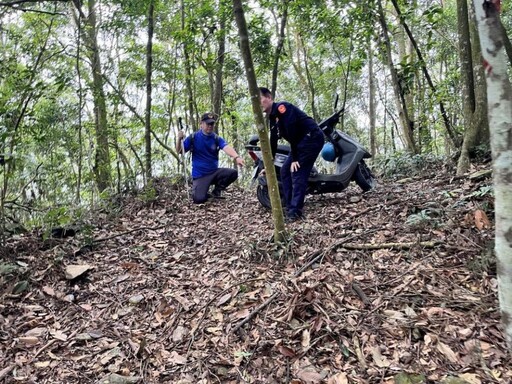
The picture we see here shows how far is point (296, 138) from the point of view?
5.39m

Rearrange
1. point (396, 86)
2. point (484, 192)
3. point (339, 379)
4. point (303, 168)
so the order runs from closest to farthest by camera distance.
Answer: point (339, 379)
point (484, 192)
point (303, 168)
point (396, 86)

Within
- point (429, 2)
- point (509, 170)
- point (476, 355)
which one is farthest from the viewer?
point (429, 2)

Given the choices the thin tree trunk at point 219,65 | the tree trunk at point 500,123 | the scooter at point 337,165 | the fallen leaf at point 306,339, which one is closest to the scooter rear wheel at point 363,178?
the scooter at point 337,165

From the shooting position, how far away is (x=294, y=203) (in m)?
5.27

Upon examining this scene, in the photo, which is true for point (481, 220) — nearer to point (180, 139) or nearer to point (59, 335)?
point (59, 335)

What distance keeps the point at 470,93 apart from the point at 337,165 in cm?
212

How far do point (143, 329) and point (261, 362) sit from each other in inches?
46.4

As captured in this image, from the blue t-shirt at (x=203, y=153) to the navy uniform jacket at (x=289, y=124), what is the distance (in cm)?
219

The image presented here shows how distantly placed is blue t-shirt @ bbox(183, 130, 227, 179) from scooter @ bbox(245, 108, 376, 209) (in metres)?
1.58

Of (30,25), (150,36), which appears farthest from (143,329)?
(30,25)

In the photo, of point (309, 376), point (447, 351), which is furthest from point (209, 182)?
point (447, 351)

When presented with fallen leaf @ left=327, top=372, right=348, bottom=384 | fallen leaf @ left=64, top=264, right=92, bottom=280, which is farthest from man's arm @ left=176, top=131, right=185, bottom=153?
fallen leaf @ left=327, top=372, right=348, bottom=384

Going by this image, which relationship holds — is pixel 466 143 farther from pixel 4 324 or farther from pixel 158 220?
pixel 4 324

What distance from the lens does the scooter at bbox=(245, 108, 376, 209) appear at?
580 cm
